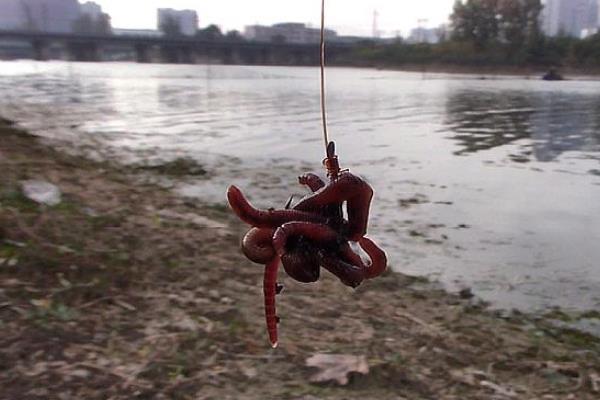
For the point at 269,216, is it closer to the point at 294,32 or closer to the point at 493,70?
the point at 294,32

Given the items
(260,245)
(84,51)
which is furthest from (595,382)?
(84,51)

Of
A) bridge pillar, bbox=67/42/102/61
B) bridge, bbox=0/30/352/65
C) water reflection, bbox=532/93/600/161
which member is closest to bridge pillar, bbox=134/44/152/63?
bridge, bbox=0/30/352/65

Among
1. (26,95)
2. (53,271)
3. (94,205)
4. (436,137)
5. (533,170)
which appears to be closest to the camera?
(53,271)

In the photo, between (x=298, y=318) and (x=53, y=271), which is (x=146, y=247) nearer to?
(x=53, y=271)

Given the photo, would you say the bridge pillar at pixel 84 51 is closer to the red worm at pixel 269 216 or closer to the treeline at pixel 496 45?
the treeline at pixel 496 45

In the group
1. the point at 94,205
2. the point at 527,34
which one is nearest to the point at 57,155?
the point at 94,205

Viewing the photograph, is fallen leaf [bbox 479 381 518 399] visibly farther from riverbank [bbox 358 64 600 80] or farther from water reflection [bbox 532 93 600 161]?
riverbank [bbox 358 64 600 80]
